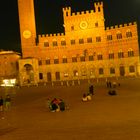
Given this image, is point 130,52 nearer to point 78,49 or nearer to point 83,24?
point 78,49

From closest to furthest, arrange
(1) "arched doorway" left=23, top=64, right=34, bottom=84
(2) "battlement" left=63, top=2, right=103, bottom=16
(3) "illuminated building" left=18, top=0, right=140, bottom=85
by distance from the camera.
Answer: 1. (1) "arched doorway" left=23, top=64, right=34, bottom=84
2. (3) "illuminated building" left=18, top=0, right=140, bottom=85
3. (2) "battlement" left=63, top=2, right=103, bottom=16

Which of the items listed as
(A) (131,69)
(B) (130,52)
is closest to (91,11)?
(B) (130,52)

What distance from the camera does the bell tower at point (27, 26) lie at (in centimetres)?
6581

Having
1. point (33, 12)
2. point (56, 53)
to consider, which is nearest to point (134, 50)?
point (56, 53)

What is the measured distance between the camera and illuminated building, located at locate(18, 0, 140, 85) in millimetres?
62812

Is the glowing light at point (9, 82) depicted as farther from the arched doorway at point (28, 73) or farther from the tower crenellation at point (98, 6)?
the tower crenellation at point (98, 6)

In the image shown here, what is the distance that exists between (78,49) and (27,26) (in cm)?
1188

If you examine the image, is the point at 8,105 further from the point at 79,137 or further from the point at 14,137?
the point at 79,137

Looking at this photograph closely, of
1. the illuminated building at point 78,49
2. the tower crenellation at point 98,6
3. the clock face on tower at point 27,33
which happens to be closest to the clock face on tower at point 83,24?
the illuminated building at point 78,49

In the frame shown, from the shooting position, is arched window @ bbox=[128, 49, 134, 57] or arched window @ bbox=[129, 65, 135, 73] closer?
arched window @ bbox=[129, 65, 135, 73]

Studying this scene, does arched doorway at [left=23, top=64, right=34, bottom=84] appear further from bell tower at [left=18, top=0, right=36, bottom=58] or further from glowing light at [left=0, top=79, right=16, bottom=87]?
bell tower at [left=18, top=0, right=36, bottom=58]

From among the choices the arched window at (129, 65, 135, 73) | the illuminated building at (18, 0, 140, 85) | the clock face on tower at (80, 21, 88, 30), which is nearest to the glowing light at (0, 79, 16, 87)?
the illuminated building at (18, 0, 140, 85)

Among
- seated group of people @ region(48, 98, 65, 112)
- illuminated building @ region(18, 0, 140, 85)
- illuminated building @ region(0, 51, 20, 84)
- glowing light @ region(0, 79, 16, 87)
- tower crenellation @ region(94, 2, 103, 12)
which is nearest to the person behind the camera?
seated group of people @ region(48, 98, 65, 112)

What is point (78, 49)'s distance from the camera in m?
65.1
